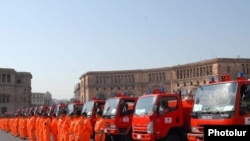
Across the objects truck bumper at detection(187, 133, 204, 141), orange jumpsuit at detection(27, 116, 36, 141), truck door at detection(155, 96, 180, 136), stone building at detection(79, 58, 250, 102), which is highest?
stone building at detection(79, 58, 250, 102)

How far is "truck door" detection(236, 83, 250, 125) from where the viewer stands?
1095cm

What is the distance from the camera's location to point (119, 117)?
60.6ft

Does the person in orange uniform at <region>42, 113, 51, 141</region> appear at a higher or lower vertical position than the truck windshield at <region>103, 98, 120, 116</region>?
lower

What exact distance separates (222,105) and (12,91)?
115463mm

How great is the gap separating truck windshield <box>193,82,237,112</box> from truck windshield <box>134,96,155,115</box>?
278 centimetres

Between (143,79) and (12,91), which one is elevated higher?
(143,79)

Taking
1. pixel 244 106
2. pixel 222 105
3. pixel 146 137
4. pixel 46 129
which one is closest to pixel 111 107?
pixel 46 129

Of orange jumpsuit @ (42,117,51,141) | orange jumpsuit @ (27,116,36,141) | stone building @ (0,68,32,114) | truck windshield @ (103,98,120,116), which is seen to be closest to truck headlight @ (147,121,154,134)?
truck windshield @ (103,98,120,116)

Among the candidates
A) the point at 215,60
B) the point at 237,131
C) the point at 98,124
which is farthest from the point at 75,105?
the point at 215,60

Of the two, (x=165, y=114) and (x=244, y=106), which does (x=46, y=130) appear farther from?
(x=244, y=106)

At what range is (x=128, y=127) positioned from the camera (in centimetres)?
1853

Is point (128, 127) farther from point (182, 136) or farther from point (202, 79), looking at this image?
point (202, 79)

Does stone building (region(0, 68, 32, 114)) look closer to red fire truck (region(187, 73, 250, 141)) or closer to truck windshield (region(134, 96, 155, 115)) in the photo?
truck windshield (region(134, 96, 155, 115))

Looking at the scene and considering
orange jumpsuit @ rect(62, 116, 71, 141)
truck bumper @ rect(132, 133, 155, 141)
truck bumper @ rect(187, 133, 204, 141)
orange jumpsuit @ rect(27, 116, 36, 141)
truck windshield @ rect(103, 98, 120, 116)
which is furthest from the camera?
orange jumpsuit @ rect(27, 116, 36, 141)
